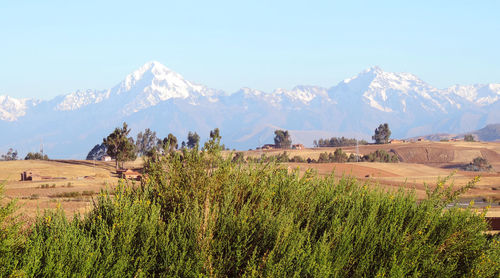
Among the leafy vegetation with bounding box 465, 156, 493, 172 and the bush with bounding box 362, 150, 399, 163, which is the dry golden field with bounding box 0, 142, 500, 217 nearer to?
the leafy vegetation with bounding box 465, 156, 493, 172

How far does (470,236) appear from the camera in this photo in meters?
10.3

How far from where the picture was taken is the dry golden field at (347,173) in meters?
43.5

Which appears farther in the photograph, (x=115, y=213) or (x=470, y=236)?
(x=470, y=236)

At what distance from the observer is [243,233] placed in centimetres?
890

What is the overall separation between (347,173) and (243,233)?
73.0 m

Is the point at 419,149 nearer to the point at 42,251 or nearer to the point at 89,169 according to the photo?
the point at 89,169

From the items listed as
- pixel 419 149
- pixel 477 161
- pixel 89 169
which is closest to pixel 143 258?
pixel 89 169

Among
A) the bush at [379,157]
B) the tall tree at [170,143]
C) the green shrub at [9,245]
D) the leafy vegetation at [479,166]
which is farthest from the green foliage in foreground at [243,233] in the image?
the leafy vegetation at [479,166]

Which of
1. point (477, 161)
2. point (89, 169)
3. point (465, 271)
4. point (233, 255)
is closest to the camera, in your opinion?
point (233, 255)

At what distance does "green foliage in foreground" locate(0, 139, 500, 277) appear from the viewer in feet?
26.5

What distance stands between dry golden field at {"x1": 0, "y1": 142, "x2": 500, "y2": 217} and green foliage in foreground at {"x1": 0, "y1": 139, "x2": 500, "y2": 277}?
26.6ft

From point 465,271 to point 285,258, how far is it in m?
3.56

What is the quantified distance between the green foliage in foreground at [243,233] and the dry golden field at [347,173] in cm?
810

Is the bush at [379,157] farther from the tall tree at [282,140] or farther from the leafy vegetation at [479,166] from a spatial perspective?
the tall tree at [282,140]
